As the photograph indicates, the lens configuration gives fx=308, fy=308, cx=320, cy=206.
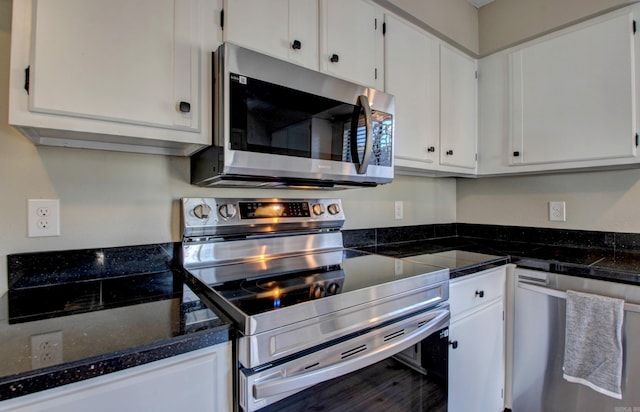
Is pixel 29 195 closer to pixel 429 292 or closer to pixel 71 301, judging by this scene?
pixel 71 301

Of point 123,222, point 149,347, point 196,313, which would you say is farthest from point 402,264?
point 123,222

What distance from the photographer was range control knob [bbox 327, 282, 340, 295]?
88 cm

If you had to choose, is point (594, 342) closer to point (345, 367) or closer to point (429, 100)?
point (345, 367)

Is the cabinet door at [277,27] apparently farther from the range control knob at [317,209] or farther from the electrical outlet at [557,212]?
the electrical outlet at [557,212]

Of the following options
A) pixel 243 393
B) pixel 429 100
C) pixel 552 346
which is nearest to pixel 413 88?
pixel 429 100

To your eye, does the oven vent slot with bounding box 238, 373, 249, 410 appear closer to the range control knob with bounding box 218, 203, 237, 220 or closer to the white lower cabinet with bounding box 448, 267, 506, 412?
the range control knob with bounding box 218, 203, 237, 220

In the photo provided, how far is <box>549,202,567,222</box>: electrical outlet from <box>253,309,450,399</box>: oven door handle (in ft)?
4.07

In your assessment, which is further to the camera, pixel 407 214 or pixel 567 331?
pixel 407 214

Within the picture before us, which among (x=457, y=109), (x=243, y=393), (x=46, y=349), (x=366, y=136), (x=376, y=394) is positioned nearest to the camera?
(x=46, y=349)

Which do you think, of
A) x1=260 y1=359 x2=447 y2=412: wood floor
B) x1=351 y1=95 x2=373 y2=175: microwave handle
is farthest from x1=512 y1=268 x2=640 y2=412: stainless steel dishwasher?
x1=351 y1=95 x2=373 y2=175: microwave handle

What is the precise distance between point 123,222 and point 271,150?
23.8 inches

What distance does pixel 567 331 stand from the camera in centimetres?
131

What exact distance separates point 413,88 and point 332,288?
1.18 metres

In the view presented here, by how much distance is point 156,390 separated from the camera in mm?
648
